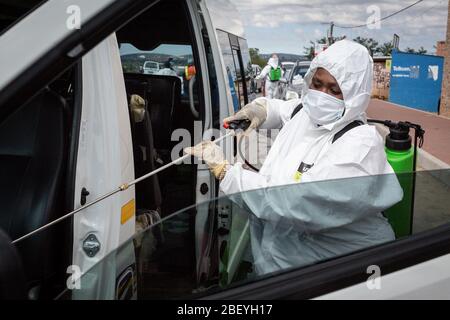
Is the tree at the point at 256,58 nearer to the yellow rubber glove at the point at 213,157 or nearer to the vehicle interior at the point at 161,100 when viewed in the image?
the vehicle interior at the point at 161,100

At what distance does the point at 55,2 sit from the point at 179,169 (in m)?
3.17

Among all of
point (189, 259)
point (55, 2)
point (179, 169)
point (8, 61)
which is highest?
point (55, 2)

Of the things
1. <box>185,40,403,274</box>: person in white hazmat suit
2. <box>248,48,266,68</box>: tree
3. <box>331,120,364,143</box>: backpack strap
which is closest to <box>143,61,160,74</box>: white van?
<box>185,40,403,274</box>: person in white hazmat suit

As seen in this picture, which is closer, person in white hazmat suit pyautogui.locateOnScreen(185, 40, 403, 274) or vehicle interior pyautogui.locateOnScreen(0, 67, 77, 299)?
person in white hazmat suit pyautogui.locateOnScreen(185, 40, 403, 274)

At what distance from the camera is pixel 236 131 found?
263 centimetres

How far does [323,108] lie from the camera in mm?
1900

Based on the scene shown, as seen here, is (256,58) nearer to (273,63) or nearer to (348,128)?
(273,63)

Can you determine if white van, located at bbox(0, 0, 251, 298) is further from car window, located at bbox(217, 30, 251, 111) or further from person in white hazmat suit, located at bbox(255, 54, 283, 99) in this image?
person in white hazmat suit, located at bbox(255, 54, 283, 99)

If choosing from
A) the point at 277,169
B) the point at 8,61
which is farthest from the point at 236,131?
the point at 8,61

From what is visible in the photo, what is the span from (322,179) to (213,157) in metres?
0.53

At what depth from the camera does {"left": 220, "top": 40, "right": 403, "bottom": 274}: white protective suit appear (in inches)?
56.2

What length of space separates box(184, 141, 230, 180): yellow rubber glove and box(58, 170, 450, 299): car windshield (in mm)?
455
